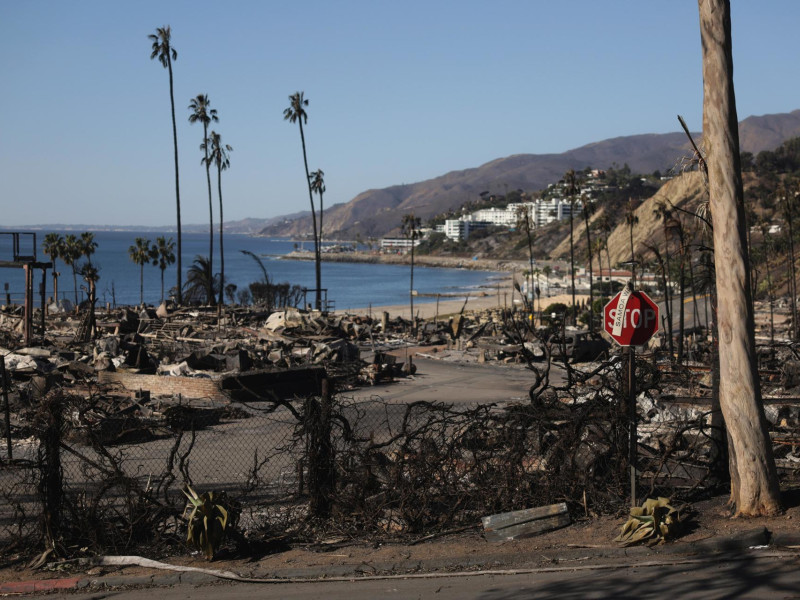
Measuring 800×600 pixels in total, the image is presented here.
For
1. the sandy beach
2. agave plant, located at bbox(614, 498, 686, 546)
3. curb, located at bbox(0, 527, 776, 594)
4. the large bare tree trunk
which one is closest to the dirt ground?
curb, located at bbox(0, 527, 776, 594)

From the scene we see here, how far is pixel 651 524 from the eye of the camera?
8.05 m

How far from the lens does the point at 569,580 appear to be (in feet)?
24.0

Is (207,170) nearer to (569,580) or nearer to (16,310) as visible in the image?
(16,310)

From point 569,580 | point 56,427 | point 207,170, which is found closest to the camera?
point 569,580

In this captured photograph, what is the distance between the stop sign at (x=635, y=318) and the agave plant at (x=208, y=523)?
14.9 feet

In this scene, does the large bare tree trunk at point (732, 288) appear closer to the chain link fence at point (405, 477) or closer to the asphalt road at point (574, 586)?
the chain link fence at point (405, 477)

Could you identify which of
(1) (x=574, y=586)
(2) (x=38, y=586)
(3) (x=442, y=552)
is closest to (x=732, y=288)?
(1) (x=574, y=586)

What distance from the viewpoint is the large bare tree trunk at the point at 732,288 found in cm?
834

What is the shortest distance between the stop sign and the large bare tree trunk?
3.10ft

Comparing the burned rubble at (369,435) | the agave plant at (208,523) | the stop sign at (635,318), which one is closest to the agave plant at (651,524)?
the burned rubble at (369,435)

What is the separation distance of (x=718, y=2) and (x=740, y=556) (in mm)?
5769

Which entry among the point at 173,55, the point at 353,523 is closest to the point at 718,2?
the point at 353,523

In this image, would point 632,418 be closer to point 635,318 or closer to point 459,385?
point 635,318

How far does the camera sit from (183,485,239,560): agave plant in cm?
806
